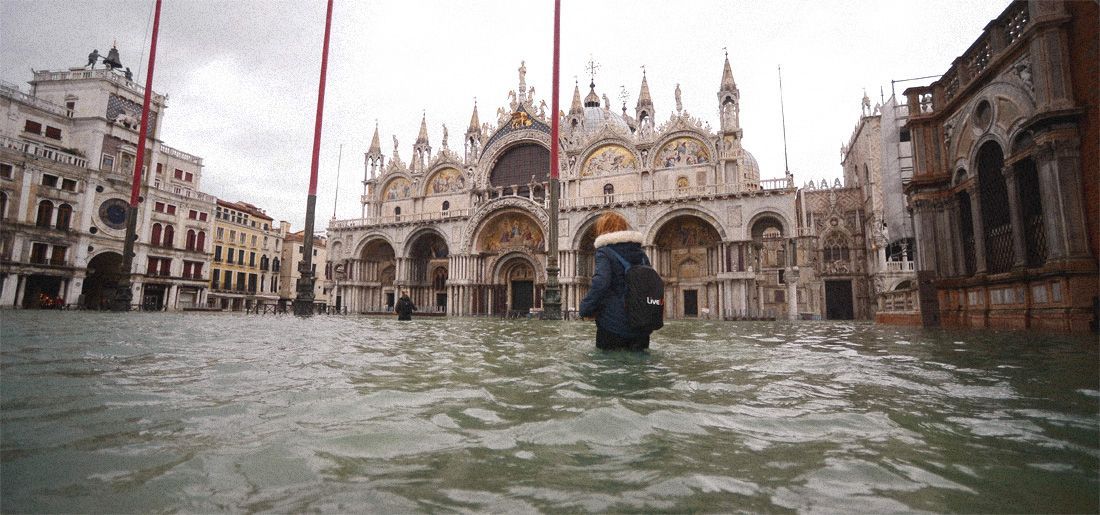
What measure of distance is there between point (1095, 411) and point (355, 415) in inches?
154

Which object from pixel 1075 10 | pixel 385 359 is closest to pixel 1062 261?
pixel 1075 10

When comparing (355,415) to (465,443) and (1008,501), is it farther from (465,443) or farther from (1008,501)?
(1008,501)

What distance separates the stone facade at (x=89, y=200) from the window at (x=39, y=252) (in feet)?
0.21

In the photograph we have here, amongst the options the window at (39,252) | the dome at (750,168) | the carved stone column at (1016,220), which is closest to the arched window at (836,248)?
the dome at (750,168)

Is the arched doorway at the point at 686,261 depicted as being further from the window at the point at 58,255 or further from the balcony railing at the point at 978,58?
the window at the point at 58,255

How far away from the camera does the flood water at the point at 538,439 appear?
1479 mm

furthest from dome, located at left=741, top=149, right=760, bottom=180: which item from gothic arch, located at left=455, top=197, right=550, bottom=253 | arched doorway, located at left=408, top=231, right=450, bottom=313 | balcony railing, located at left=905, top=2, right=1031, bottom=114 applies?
arched doorway, located at left=408, top=231, right=450, bottom=313

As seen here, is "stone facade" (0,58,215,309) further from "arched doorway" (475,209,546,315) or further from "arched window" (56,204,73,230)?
"arched doorway" (475,209,546,315)

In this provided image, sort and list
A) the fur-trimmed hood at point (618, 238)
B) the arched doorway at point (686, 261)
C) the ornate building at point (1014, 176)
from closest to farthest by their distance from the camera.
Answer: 1. the fur-trimmed hood at point (618, 238)
2. the ornate building at point (1014, 176)
3. the arched doorway at point (686, 261)

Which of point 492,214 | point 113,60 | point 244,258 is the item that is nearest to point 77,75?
point 113,60

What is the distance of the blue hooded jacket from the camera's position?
17.5 feet

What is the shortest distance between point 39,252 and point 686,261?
40.1 metres

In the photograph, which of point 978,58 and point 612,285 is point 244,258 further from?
point 978,58

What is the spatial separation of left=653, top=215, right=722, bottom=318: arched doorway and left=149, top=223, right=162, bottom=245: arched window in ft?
119
